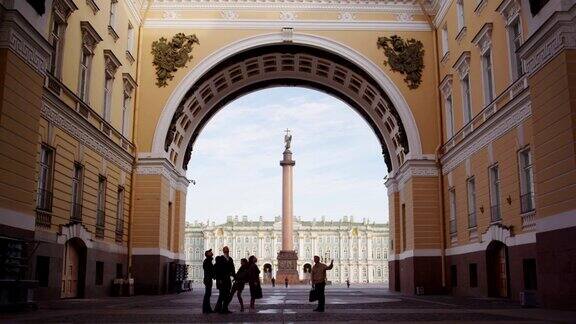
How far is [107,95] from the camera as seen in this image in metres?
29.2

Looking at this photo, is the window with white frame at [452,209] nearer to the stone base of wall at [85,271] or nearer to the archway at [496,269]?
the archway at [496,269]

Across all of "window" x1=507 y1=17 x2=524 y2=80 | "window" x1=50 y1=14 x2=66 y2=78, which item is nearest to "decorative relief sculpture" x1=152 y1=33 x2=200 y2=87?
"window" x1=50 y1=14 x2=66 y2=78

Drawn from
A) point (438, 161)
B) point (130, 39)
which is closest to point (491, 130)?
point (438, 161)

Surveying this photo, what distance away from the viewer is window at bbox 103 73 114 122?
94.7ft

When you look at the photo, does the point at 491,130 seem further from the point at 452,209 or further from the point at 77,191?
the point at 77,191

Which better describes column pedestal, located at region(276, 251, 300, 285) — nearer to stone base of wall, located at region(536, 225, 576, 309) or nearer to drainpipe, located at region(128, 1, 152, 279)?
drainpipe, located at region(128, 1, 152, 279)

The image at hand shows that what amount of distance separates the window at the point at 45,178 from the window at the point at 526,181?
1679cm

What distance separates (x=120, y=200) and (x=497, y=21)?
1955cm

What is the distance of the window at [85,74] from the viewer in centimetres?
2557

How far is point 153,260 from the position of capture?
1243 inches

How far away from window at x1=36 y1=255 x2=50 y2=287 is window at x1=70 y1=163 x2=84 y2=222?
128 inches

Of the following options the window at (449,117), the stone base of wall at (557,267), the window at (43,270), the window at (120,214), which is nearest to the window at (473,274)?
the window at (449,117)

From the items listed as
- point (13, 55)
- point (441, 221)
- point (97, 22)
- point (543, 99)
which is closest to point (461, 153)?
point (441, 221)

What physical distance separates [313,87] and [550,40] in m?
24.7
